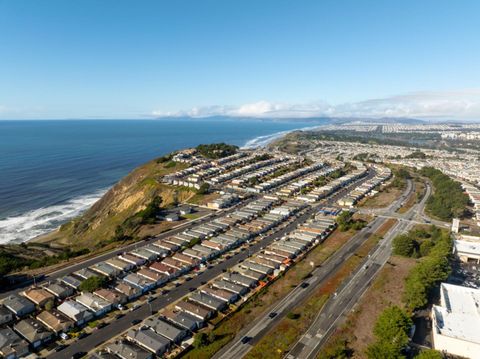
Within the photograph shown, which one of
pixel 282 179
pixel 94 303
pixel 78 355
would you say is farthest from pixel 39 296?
pixel 282 179

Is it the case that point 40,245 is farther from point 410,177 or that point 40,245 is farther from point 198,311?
point 410,177

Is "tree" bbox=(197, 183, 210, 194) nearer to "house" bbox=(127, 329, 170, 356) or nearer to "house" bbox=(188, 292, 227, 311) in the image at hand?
"house" bbox=(188, 292, 227, 311)

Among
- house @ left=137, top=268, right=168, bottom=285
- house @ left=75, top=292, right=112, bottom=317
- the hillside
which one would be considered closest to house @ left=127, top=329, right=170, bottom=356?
house @ left=75, top=292, right=112, bottom=317

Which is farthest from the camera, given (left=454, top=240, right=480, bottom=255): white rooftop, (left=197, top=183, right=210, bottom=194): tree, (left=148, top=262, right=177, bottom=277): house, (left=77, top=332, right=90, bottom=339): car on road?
(left=197, top=183, right=210, bottom=194): tree

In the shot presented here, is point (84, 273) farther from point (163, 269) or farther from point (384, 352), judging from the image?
point (384, 352)

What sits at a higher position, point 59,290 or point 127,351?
point 59,290

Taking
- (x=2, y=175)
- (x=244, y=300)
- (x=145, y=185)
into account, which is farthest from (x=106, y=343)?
(x=2, y=175)
